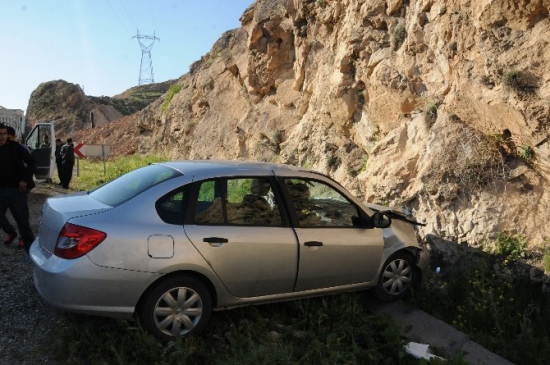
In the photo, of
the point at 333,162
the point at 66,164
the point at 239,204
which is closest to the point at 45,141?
the point at 66,164

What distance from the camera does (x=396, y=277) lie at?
5.39 m

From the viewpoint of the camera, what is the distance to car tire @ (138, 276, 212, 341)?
13.0ft

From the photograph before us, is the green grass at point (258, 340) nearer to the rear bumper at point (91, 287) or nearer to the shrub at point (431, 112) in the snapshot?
the rear bumper at point (91, 287)

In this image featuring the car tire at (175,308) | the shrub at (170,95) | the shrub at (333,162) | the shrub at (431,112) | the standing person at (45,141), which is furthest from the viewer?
the shrub at (170,95)

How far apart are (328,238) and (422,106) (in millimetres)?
4911

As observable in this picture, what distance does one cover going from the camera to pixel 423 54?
905cm

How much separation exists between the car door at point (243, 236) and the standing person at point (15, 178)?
3.01 metres

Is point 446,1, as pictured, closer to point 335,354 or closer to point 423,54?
point 423,54

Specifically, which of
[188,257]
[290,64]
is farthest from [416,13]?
[188,257]

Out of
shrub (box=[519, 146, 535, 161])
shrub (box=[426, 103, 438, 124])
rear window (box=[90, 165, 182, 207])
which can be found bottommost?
rear window (box=[90, 165, 182, 207])

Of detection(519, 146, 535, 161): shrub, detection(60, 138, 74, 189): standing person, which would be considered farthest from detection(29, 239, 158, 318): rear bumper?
detection(60, 138, 74, 189): standing person

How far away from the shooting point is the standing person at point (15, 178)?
5945 millimetres

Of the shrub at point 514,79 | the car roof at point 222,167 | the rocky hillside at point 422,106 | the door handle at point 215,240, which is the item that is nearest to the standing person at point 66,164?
the rocky hillside at point 422,106

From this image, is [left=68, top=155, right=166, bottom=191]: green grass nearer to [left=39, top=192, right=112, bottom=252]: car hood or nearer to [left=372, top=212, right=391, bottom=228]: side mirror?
[left=39, top=192, right=112, bottom=252]: car hood
